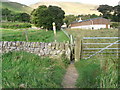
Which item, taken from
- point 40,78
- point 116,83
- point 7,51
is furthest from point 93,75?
point 7,51

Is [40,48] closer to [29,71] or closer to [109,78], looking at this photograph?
[29,71]

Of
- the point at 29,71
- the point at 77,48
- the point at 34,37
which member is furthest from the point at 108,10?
the point at 29,71

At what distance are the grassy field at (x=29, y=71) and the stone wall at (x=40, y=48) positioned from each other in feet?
1.48

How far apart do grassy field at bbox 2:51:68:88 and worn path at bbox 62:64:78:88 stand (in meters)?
0.14

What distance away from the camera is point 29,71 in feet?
14.3

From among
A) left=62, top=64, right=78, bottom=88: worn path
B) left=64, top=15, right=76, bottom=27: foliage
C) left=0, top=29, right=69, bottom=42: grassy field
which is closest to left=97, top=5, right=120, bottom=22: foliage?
left=62, top=64, right=78, bottom=88: worn path

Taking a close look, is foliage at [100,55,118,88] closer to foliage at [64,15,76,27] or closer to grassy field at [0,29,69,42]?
grassy field at [0,29,69,42]

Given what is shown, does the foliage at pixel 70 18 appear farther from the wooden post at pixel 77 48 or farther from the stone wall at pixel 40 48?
the wooden post at pixel 77 48

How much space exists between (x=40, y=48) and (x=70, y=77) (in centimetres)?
246

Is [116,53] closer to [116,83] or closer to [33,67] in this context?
[116,83]

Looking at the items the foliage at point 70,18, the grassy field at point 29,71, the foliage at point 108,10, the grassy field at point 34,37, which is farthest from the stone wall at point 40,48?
the foliage at point 70,18

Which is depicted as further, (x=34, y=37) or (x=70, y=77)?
(x=34, y=37)

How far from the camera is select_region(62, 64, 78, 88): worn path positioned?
3840 millimetres

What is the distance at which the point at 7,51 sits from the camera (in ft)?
21.1
